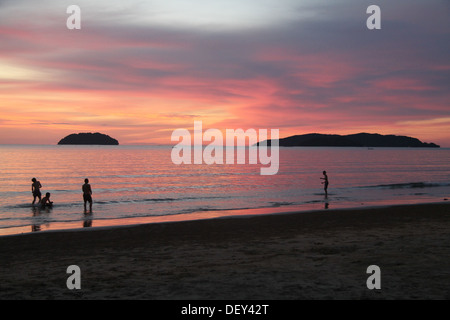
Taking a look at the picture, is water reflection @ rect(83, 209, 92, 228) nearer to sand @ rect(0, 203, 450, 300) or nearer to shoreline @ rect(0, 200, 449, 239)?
shoreline @ rect(0, 200, 449, 239)

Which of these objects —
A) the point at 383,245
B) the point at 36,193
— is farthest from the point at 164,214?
the point at 383,245

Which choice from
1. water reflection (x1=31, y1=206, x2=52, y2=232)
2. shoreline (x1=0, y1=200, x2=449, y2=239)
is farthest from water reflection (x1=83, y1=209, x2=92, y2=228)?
water reflection (x1=31, y1=206, x2=52, y2=232)

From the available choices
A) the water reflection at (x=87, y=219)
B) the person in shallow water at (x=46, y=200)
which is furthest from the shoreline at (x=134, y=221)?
the person in shallow water at (x=46, y=200)

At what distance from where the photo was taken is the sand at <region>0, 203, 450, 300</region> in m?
8.23

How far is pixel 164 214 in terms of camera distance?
84.2 ft

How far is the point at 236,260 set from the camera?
36.8ft

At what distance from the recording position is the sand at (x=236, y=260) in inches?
324

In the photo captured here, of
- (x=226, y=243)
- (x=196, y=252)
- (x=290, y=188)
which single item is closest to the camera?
(x=196, y=252)

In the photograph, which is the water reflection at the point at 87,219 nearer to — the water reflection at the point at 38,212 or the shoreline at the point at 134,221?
the shoreline at the point at 134,221

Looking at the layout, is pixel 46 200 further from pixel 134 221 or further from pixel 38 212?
pixel 134 221

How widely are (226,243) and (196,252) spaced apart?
1.84 meters

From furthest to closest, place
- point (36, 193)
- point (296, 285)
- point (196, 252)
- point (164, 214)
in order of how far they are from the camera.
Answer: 1. point (36, 193)
2. point (164, 214)
3. point (196, 252)
4. point (296, 285)

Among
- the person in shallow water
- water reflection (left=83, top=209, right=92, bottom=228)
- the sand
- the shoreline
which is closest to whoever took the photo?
the sand
